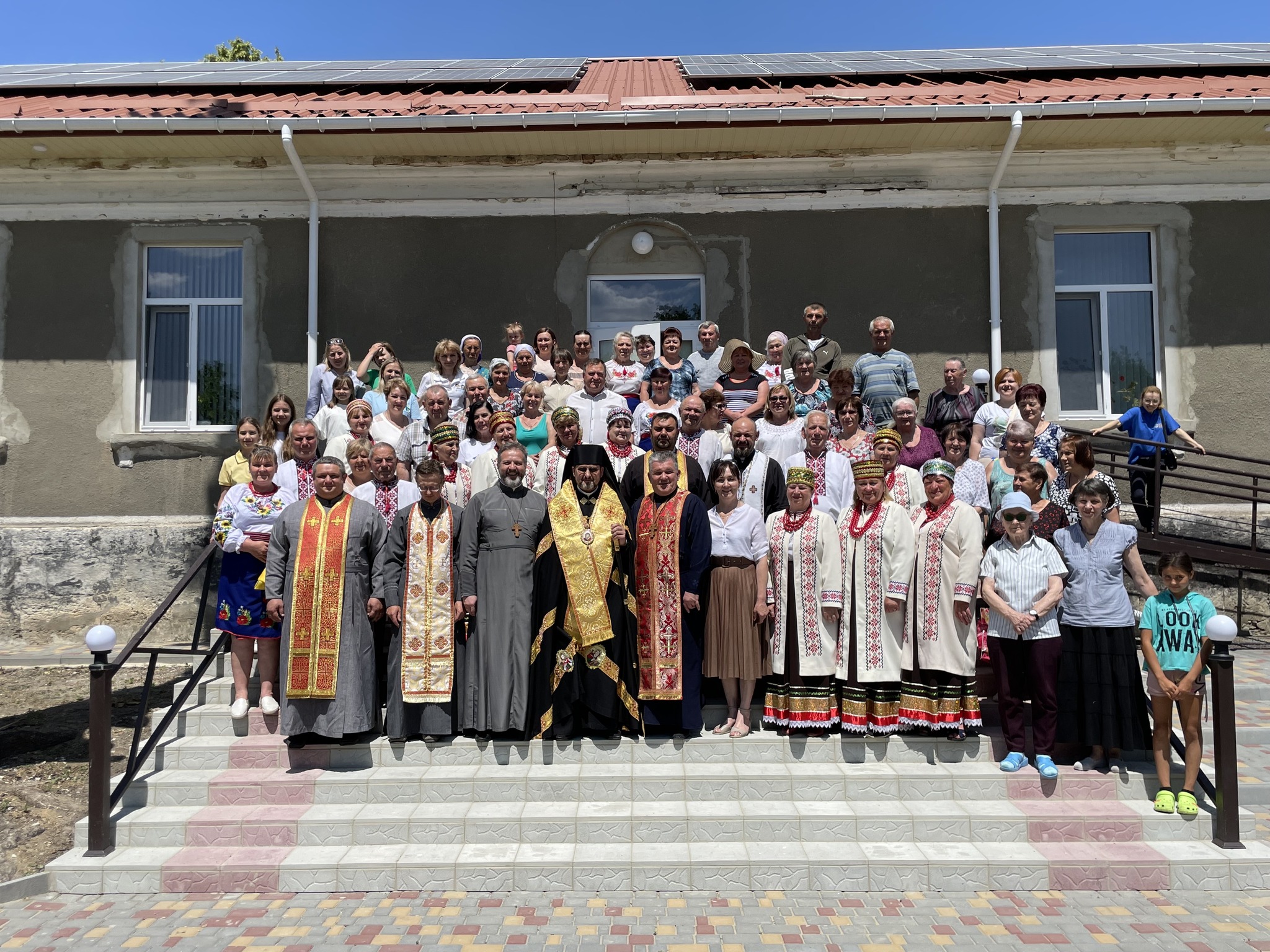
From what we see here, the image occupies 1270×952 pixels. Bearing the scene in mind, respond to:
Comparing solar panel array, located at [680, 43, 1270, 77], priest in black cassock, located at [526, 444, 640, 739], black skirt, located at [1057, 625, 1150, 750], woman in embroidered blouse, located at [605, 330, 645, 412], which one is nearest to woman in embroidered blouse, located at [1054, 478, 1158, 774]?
black skirt, located at [1057, 625, 1150, 750]

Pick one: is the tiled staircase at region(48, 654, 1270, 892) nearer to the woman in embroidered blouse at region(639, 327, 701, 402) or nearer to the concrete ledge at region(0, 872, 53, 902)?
the concrete ledge at region(0, 872, 53, 902)

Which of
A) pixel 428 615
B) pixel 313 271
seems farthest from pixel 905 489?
pixel 313 271

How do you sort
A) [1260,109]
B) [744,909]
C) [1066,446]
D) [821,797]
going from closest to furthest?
[744,909], [821,797], [1066,446], [1260,109]

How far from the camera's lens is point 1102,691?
17.2ft

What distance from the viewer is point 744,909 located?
Answer: 4422 millimetres

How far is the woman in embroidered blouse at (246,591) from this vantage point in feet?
18.7

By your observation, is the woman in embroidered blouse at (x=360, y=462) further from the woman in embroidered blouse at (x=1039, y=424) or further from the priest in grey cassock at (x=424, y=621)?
the woman in embroidered blouse at (x=1039, y=424)

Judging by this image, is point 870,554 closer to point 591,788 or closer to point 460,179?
point 591,788

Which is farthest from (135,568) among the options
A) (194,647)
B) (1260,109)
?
(1260,109)

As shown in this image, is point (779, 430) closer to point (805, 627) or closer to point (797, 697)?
point (805, 627)

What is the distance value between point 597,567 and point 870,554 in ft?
5.60

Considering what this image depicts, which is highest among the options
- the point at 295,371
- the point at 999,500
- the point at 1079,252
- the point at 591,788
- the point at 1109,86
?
the point at 1109,86

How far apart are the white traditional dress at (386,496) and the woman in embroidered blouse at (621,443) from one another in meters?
1.38

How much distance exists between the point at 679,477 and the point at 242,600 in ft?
9.59
